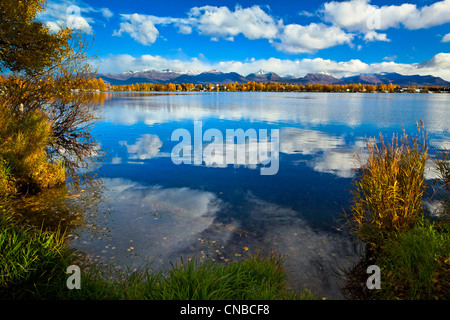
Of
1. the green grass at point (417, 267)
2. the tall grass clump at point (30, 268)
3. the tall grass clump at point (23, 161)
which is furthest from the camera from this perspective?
the tall grass clump at point (23, 161)

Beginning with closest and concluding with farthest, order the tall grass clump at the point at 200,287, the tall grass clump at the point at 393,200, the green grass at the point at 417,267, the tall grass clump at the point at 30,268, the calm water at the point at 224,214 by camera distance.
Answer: the tall grass clump at the point at 200,287, the tall grass clump at the point at 30,268, the green grass at the point at 417,267, the calm water at the point at 224,214, the tall grass clump at the point at 393,200

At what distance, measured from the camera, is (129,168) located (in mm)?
20359

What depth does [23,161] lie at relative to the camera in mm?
14469

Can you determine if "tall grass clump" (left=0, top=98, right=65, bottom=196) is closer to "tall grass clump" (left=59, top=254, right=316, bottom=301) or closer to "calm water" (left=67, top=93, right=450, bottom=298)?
"calm water" (left=67, top=93, right=450, bottom=298)

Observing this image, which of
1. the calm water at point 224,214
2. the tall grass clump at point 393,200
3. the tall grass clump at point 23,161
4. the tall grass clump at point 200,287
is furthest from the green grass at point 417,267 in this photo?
the tall grass clump at point 23,161

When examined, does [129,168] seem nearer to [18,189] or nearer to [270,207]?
[18,189]

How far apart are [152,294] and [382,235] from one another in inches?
298

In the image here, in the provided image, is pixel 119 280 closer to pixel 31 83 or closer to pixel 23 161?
pixel 23 161

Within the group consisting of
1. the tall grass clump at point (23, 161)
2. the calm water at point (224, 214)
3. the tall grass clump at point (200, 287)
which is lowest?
the calm water at point (224, 214)

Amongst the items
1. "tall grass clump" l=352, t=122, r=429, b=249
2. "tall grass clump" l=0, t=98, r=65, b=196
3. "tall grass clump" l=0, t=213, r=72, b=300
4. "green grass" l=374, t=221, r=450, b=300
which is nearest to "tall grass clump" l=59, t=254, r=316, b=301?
"tall grass clump" l=0, t=213, r=72, b=300

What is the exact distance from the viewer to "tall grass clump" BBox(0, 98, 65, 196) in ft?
44.7

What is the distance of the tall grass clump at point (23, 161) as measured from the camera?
1362cm

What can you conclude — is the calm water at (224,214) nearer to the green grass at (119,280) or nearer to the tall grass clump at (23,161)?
the green grass at (119,280)
